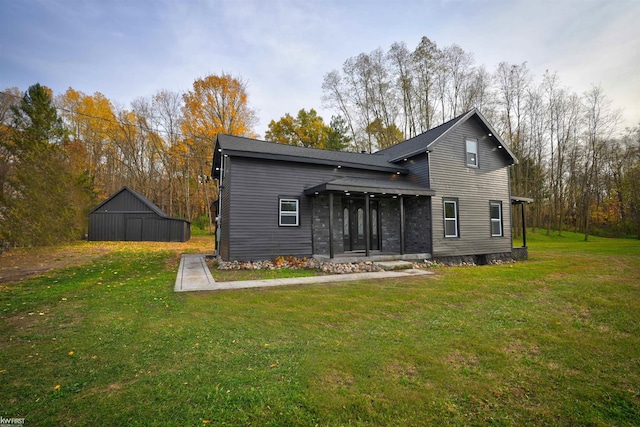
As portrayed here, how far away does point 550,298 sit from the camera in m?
6.06

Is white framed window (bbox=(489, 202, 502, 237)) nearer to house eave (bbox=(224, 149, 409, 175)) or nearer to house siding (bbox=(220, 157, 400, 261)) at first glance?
house eave (bbox=(224, 149, 409, 175))

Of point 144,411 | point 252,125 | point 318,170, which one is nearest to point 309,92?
point 252,125

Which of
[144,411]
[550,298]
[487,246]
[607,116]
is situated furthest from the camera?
[607,116]

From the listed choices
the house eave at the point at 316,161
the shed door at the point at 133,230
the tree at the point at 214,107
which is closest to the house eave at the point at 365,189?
the house eave at the point at 316,161

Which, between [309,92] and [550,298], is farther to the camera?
[309,92]

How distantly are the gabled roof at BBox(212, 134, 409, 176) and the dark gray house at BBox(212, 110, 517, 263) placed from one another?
45 millimetres

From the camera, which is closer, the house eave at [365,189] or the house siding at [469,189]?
the house eave at [365,189]

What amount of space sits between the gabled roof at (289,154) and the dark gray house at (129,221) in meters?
10.8

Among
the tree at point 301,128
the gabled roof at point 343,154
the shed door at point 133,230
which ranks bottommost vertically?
the shed door at point 133,230

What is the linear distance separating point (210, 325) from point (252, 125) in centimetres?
2548

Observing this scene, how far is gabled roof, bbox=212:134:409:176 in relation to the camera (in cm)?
1070

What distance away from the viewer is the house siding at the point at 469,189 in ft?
42.0

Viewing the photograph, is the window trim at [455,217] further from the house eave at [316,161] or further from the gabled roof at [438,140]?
the gabled roof at [438,140]

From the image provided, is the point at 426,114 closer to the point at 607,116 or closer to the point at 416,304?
the point at 607,116
